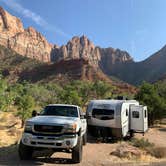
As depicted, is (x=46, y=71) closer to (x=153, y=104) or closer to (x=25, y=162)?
(x=153, y=104)

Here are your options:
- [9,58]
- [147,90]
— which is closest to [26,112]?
[147,90]

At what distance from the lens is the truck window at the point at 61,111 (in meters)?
13.5

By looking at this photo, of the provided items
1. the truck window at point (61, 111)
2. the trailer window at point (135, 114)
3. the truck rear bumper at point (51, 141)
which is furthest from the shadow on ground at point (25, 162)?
the trailer window at point (135, 114)

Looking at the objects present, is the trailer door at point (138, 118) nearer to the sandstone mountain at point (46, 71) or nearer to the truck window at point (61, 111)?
the truck window at point (61, 111)

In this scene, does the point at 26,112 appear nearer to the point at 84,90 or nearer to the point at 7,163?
the point at 7,163

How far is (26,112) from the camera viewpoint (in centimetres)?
3641

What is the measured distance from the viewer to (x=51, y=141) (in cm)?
1136

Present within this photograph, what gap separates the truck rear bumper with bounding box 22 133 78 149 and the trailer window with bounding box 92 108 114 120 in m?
8.22

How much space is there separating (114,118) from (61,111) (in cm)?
636

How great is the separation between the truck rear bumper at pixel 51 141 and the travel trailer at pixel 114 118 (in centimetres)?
811

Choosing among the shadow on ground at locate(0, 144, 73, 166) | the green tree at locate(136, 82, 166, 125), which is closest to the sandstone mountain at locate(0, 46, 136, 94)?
the green tree at locate(136, 82, 166, 125)

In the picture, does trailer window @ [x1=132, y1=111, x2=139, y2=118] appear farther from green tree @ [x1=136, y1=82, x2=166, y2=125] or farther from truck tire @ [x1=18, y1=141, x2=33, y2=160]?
green tree @ [x1=136, y1=82, x2=166, y2=125]

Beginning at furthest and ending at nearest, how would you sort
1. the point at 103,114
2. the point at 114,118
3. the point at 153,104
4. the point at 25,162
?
the point at 153,104
the point at 103,114
the point at 114,118
the point at 25,162

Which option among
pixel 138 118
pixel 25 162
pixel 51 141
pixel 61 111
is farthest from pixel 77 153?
pixel 138 118
